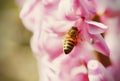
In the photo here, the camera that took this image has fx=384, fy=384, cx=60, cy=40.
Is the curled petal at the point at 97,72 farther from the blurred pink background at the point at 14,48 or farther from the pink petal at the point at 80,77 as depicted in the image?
the blurred pink background at the point at 14,48

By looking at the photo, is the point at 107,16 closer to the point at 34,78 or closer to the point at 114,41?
the point at 114,41

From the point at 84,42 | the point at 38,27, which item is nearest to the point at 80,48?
the point at 84,42

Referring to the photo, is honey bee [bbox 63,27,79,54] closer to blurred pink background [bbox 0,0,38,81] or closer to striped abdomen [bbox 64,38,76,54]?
striped abdomen [bbox 64,38,76,54]

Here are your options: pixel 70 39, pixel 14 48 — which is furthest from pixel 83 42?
pixel 14 48

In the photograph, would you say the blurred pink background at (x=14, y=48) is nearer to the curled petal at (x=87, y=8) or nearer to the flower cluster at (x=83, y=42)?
the flower cluster at (x=83, y=42)

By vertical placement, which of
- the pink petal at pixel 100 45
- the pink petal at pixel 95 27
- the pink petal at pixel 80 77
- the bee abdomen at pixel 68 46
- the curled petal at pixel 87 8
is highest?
the curled petal at pixel 87 8

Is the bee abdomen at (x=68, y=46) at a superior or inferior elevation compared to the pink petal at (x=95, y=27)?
inferior

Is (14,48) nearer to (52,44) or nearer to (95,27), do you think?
(52,44)

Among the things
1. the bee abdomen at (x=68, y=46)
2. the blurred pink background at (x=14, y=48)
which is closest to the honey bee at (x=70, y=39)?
the bee abdomen at (x=68, y=46)
